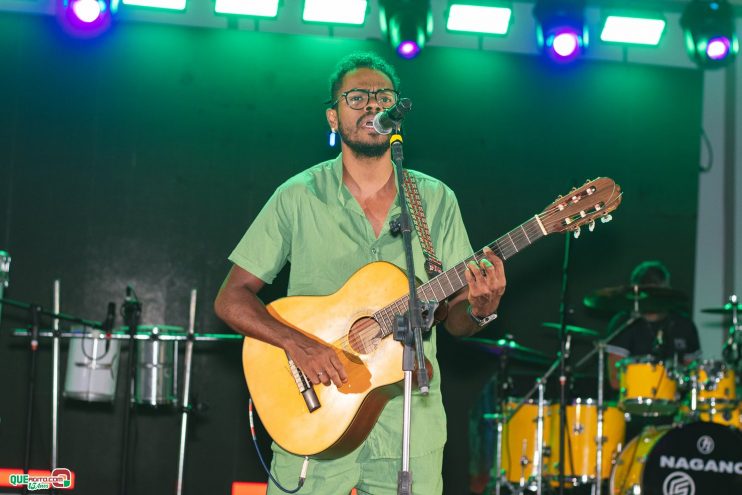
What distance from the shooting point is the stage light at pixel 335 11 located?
A: 8758 mm

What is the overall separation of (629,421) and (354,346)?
5.29 meters

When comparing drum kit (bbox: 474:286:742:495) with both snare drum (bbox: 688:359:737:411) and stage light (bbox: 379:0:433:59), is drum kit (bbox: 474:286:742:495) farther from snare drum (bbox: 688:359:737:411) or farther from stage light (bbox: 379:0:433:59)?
stage light (bbox: 379:0:433:59)

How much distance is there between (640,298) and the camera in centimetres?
743

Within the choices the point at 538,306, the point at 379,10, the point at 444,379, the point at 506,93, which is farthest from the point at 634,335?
the point at 379,10

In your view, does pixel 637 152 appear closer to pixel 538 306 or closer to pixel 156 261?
pixel 538 306

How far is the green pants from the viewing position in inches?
145

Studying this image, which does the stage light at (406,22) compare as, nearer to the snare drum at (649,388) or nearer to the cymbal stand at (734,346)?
the snare drum at (649,388)

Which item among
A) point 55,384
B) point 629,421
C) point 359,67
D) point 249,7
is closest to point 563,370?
point 629,421

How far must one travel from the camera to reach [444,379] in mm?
8648

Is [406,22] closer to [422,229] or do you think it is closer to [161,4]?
[161,4]

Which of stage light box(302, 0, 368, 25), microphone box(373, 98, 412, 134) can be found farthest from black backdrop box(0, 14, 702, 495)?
microphone box(373, 98, 412, 134)

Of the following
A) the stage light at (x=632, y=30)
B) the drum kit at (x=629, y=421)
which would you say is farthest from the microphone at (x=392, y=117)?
the stage light at (x=632, y=30)

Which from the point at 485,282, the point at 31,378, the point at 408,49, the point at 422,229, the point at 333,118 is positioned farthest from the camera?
the point at 408,49

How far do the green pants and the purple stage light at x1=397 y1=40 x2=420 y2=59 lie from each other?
5289 mm
